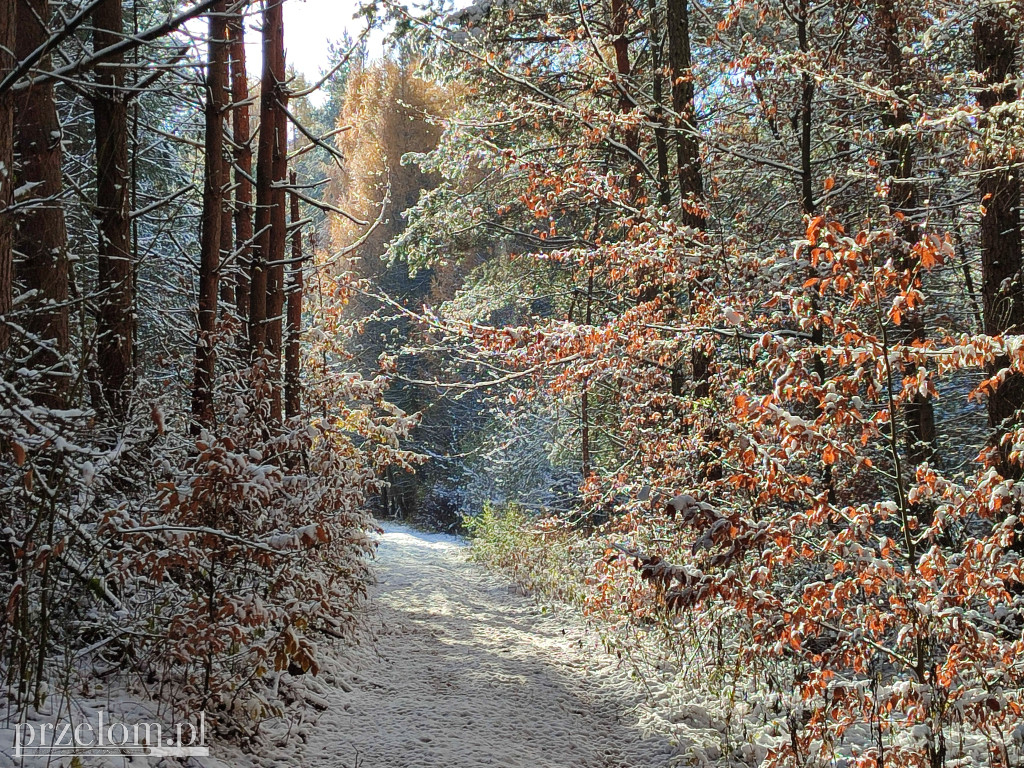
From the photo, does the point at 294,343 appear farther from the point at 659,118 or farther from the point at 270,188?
the point at 659,118

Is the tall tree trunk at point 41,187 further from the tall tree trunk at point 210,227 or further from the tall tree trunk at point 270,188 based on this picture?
the tall tree trunk at point 270,188

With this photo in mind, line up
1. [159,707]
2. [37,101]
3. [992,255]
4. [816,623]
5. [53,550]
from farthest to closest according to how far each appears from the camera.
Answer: [992,255] < [37,101] < [159,707] < [816,623] < [53,550]

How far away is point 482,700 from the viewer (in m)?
5.75

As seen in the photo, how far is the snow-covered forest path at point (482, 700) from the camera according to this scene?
4.73 metres

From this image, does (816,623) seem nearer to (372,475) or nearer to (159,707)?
(159,707)

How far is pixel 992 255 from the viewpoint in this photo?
6.52 meters

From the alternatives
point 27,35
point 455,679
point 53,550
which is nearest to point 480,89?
point 27,35

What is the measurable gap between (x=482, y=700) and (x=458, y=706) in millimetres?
267

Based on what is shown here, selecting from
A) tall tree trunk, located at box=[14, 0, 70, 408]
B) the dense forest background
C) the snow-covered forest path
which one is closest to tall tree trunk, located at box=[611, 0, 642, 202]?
the dense forest background

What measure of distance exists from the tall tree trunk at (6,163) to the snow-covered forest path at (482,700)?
3296 mm

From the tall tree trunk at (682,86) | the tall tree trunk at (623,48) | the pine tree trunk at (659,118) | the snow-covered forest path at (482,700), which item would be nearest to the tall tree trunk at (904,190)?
the tall tree trunk at (682,86)

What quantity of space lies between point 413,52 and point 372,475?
766 centimetres

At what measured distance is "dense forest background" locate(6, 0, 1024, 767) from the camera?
11.8 feet

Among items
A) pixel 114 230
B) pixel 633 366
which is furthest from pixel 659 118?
pixel 114 230
